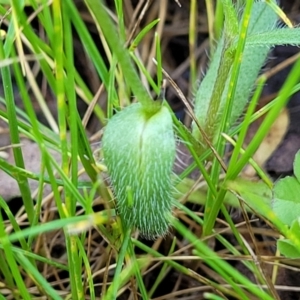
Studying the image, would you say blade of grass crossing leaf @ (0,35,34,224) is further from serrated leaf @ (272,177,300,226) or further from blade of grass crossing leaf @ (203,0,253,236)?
serrated leaf @ (272,177,300,226)

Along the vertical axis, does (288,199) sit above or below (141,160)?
below

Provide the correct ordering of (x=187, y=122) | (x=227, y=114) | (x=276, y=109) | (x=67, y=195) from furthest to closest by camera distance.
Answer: (x=187, y=122) → (x=227, y=114) → (x=67, y=195) → (x=276, y=109)

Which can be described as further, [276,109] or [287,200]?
[287,200]

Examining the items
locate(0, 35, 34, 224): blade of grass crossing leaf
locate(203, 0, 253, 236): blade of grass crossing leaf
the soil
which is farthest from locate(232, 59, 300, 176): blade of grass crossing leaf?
locate(0, 35, 34, 224): blade of grass crossing leaf

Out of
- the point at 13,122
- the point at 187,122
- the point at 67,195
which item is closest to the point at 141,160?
the point at 67,195

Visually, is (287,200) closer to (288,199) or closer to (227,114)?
(288,199)

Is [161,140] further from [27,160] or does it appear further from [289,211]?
[27,160]

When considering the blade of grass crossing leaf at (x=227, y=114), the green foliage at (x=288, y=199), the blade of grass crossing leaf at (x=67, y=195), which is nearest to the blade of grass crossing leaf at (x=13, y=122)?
the blade of grass crossing leaf at (x=67, y=195)

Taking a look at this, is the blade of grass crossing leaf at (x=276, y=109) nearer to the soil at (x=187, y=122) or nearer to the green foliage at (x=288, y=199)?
the green foliage at (x=288, y=199)

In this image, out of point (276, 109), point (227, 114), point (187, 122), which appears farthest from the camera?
point (187, 122)
